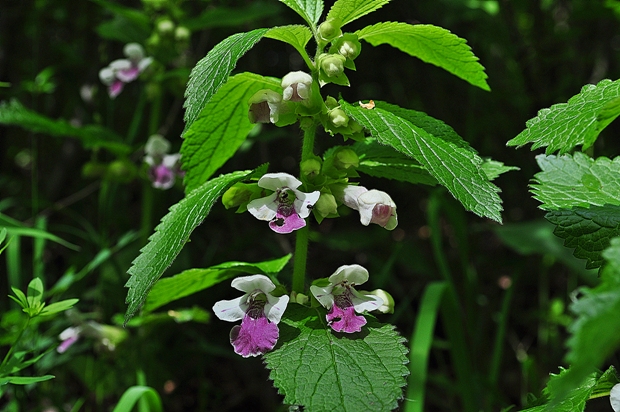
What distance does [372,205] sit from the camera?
3.38ft

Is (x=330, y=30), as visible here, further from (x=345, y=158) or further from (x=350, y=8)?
(x=345, y=158)

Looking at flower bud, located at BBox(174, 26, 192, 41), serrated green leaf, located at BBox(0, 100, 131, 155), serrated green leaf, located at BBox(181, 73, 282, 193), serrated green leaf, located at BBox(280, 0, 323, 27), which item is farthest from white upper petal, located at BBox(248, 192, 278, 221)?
flower bud, located at BBox(174, 26, 192, 41)

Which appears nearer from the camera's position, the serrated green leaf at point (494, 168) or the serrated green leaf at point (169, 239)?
the serrated green leaf at point (169, 239)

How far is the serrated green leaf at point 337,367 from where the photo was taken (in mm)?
871

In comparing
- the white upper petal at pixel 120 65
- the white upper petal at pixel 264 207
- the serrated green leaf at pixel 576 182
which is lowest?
the white upper petal at pixel 120 65

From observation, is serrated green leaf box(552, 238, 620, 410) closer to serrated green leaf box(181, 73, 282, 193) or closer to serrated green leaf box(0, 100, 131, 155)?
serrated green leaf box(181, 73, 282, 193)

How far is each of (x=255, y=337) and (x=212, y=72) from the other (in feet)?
1.35

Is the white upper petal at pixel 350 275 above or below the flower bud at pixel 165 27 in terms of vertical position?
below

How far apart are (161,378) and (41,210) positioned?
0.93 meters

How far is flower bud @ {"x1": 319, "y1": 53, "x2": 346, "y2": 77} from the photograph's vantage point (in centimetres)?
100

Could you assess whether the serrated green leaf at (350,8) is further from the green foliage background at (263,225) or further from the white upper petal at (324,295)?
the green foliage background at (263,225)

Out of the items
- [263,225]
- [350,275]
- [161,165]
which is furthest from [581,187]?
[263,225]

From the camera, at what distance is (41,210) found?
246cm

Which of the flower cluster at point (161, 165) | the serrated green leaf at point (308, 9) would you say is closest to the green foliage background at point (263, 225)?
the flower cluster at point (161, 165)
